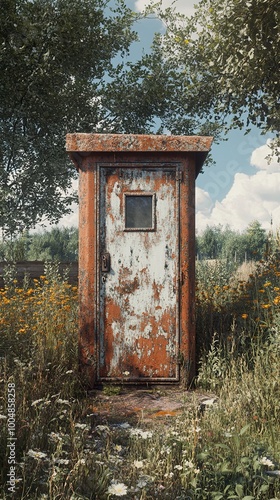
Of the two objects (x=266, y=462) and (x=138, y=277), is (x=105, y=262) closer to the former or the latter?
(x=138, y=277)

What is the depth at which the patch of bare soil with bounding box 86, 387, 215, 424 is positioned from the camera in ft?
16.1

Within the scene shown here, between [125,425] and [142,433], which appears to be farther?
[125,425]

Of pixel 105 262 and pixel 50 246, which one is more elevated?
pixel 50 246

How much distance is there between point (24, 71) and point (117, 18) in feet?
13.6

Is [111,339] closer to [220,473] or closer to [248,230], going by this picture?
[220,473]

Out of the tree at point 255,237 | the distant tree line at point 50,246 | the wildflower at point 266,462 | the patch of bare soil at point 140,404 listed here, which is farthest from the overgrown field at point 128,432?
the tree at point 255,237

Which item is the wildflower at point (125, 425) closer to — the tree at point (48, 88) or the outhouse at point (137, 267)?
the outhouse at point (137, 267)

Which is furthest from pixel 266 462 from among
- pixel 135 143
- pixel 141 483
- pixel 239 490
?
pixel 135 143

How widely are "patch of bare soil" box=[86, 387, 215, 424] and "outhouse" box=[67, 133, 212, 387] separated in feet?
0.50

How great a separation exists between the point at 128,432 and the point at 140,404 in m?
0.98

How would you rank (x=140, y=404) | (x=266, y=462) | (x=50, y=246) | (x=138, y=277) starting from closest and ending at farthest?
(x=266, y=462)
(x=140, y=404)
(x=138, y=277)
(x=50, y=246)

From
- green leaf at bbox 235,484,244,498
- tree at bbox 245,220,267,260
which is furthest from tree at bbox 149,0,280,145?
tree at bbox 245,220,267,260

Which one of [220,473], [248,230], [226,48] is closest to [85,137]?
[220,473]

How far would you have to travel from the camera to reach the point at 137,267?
568cm
